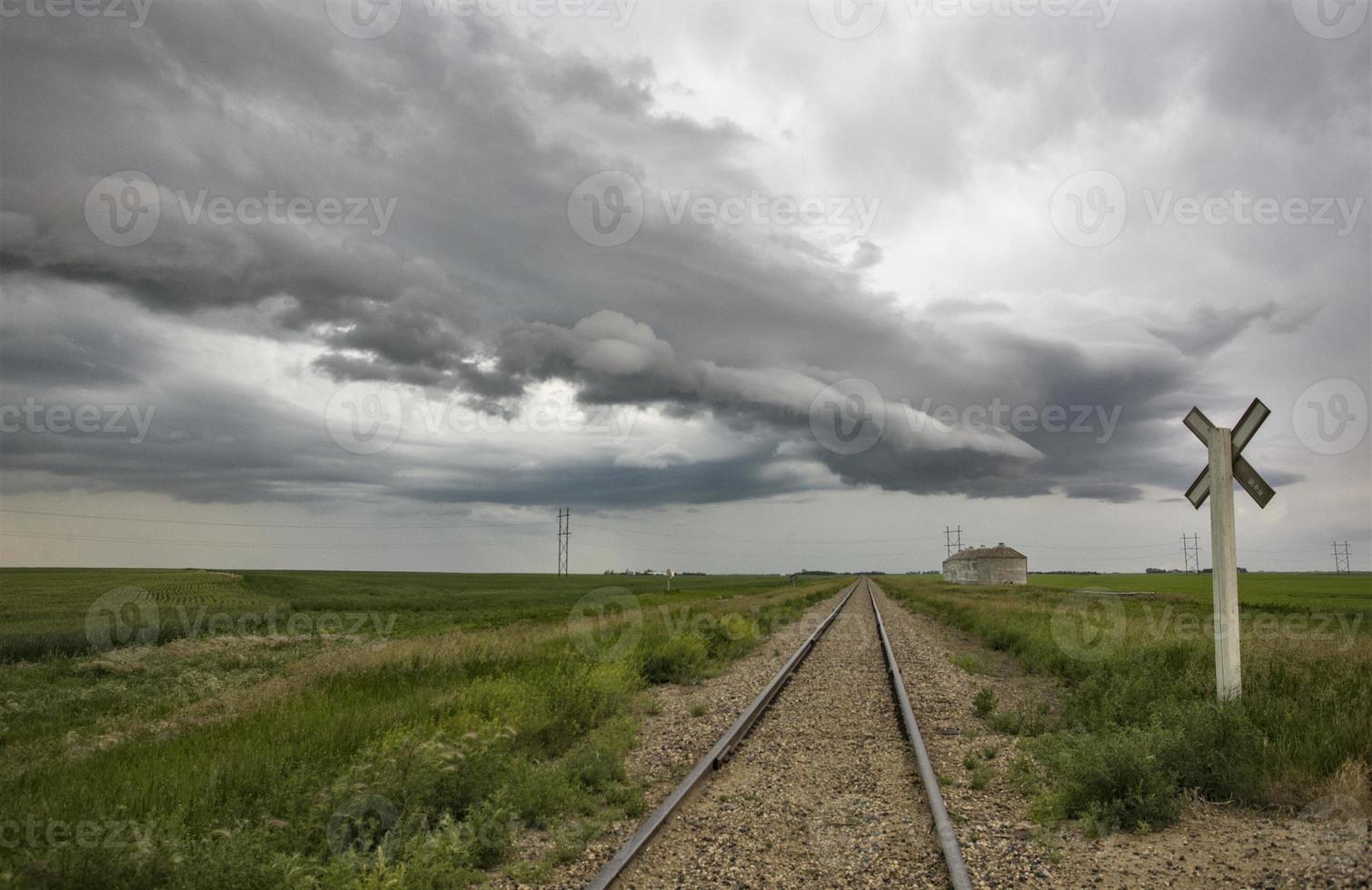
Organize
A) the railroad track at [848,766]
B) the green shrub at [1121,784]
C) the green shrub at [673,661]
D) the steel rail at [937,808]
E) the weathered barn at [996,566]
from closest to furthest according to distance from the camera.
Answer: the steel rail at [937,808] < the railroad track at [848,766] < the green shrub at [1121,784] < the green shrub at [673,661] < the weathered barn at [996,566]

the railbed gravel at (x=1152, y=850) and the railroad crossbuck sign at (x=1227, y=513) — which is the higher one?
the railroad crossbuck sign at (x=1227, y=513)

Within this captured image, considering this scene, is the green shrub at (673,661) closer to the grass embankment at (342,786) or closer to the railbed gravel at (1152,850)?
the grass embankment at (342,786)

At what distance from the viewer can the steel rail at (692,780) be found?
4.92 meters

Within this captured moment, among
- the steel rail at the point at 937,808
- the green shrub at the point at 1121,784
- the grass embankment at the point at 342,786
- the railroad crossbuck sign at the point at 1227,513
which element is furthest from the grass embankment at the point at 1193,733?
the grass embankment at the point at 342,786

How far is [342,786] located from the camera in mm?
6207

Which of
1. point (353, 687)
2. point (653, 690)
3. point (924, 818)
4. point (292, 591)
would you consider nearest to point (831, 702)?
point (653, 690)

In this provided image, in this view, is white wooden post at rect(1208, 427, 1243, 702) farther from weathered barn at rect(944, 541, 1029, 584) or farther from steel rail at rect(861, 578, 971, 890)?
weathered barn at rect(944, 541, 1029, 584)

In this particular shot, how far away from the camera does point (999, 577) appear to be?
95.8 metres

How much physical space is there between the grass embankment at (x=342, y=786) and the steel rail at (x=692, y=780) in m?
0.46

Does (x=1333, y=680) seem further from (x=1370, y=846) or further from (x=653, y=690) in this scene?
(x=653, y=690)

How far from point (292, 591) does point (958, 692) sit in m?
61.8

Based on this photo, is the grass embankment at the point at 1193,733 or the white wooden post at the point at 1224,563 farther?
the white wooden post at the point at 1224,563

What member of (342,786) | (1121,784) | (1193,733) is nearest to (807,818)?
(1121,784)

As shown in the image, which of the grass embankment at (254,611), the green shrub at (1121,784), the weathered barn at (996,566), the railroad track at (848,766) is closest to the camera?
the railroad track at (848,766)
